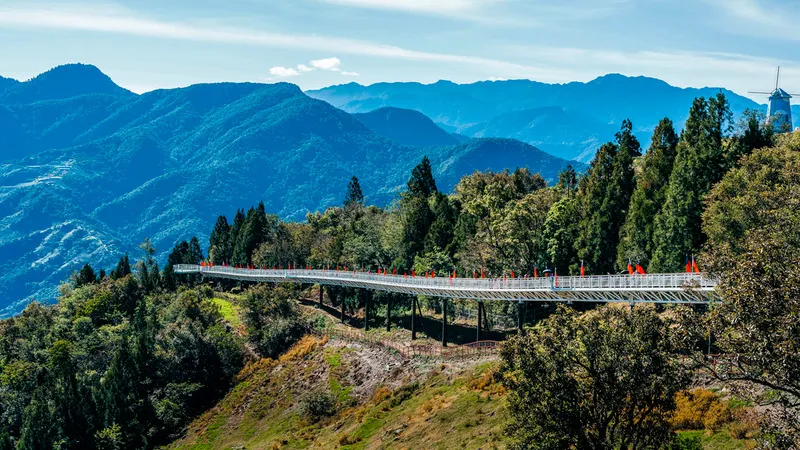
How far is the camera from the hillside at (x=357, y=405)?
168 ft

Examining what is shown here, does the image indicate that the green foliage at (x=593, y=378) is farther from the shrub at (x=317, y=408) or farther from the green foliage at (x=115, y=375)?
the green foliage at (x=115, y=375)

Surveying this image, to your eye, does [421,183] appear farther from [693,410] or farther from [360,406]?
[693,410]

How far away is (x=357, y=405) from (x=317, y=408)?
354 centimetres

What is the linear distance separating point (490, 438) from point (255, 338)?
5828 cm

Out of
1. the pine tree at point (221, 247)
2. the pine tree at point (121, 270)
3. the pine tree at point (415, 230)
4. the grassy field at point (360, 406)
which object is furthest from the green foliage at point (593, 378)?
the pine tree at point (221, 247)

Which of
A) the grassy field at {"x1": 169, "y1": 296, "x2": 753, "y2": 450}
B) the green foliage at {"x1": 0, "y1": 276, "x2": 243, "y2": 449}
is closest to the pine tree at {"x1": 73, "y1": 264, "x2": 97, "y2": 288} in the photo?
the green foliage at {"x1": 0, "y1": 276, "x2": 243, "y2": 449}

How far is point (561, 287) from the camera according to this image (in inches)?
2525

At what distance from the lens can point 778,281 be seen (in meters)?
24.3

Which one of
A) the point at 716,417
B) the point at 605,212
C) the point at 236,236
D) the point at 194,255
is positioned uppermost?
the point at 605,212

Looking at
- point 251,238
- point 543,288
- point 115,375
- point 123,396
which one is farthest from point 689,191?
point 251,238

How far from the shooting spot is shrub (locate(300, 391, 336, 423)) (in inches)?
2689

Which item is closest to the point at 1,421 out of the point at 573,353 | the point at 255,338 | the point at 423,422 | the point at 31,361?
the point at 31,361

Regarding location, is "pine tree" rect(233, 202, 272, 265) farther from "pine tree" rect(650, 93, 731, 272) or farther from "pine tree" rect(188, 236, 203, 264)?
"pine tree" rect(650, 93, 731, 272)

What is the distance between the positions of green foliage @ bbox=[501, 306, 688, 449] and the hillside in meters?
12.2
